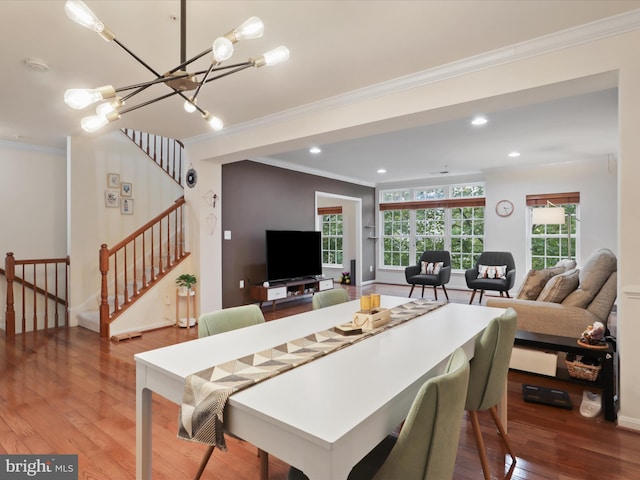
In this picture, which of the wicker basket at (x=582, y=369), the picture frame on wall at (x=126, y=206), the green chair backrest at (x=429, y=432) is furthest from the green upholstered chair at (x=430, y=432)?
the picture frame on wall at (x=126, y=206)

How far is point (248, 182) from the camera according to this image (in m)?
5.88

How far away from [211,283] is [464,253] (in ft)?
18.5

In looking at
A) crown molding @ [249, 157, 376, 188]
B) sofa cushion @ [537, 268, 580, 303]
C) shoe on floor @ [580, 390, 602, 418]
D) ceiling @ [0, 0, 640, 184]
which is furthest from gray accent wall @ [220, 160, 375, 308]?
shoe on floor @ [580, 390, 602, 418]

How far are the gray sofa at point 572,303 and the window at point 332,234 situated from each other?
20.1 feet

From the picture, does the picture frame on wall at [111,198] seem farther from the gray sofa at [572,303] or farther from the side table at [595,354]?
the side table at [595,354]

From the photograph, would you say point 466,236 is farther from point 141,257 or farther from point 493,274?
point 141,257

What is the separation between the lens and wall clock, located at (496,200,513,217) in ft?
23.2

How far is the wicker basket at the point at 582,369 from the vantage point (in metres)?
2.62

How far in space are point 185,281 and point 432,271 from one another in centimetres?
445

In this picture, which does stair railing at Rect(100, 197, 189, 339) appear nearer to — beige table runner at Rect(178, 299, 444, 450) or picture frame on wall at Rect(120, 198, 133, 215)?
picture frame on wall at Rect(120, 198, 133, 215)

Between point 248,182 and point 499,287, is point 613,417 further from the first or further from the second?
point 248,182

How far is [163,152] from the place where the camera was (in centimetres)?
611

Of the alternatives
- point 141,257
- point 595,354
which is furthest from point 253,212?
point 595,354

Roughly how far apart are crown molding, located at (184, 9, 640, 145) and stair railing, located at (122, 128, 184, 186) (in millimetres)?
3031
